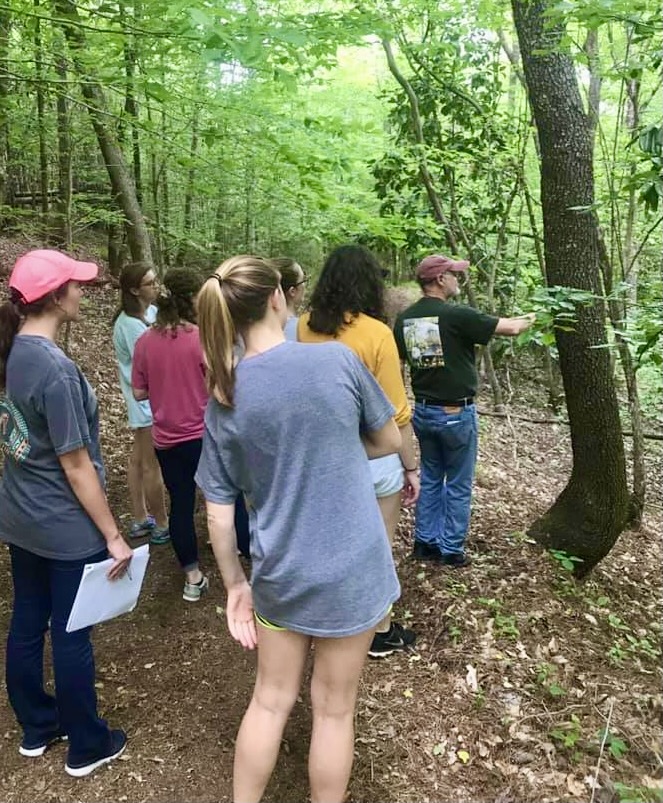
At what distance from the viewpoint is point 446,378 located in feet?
13.1

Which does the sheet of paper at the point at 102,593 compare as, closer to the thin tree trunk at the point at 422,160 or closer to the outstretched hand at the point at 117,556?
the outstretched hand at the point at 117,556

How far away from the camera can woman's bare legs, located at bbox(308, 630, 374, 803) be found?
196 centimetres

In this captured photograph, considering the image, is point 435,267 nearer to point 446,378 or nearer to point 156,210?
point 446,378

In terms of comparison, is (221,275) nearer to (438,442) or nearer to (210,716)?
(210,716)

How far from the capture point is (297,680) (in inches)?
81.4

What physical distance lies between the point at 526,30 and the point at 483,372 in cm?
856

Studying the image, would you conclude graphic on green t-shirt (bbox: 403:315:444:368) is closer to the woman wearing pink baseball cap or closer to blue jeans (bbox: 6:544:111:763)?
the woman wearing pink baseball cap

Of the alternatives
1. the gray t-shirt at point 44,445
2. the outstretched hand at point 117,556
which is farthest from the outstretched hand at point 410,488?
the gray t-shirt at point 44,445

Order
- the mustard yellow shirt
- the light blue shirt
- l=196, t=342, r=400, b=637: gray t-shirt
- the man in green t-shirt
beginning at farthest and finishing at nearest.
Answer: the light blue shirt < the man in green t-shirt < the mustard yellow shirt < l=196, t=342, r=400, b=637: gray t-shirt

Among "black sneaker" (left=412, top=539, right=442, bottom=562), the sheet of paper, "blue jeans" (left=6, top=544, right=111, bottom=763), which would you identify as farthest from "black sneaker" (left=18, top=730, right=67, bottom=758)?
"black sneaker" (left=412, top=539, right=442, bottom=562)

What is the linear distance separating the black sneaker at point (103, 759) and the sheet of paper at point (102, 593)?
0.61 metres

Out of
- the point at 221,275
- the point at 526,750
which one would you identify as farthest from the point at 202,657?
the point at 221,275

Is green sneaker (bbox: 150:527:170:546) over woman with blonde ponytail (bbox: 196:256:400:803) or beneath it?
beneath

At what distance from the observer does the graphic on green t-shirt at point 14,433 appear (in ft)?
7.57
